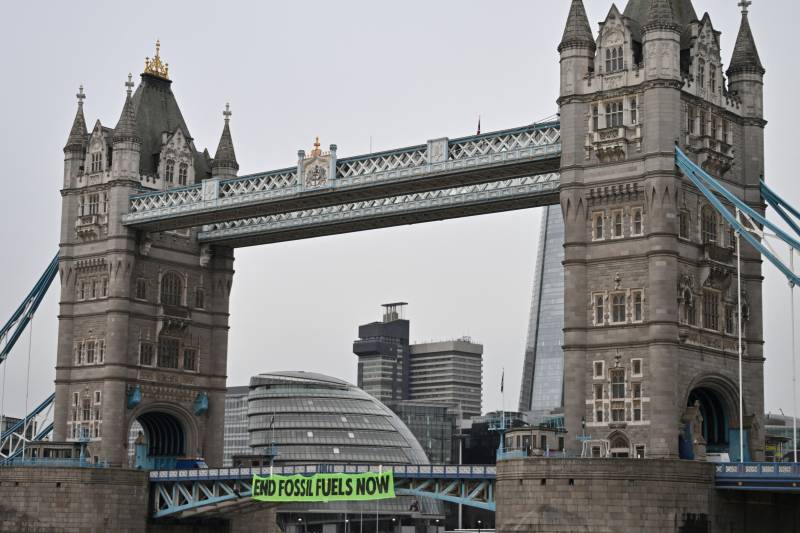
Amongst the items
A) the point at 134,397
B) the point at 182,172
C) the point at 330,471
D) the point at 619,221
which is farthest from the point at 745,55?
the point at 134,397

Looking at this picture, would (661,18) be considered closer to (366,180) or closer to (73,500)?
(366,180)

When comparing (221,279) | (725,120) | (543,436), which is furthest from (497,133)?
(221,279)

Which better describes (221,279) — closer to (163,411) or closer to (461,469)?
(163,411)

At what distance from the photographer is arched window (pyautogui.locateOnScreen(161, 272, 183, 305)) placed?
335 ft

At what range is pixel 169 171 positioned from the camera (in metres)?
103

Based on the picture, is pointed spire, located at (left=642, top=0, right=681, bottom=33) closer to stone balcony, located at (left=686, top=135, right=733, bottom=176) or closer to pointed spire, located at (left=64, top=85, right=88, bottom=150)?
stone balcony, located at (left=686, top=135, right=733, bottom=176)

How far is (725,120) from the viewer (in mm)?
79625

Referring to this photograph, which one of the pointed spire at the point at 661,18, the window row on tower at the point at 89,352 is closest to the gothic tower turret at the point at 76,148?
the window row on tower at the point at 89,352

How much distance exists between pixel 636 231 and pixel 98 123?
44612 mm

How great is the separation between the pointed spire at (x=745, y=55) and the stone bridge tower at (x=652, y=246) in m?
2.01

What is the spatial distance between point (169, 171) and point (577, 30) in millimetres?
36953

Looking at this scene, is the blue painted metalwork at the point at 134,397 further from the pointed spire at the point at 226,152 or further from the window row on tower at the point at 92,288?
the pointed spire at the point at 226,152

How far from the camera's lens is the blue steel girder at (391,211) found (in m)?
86.7

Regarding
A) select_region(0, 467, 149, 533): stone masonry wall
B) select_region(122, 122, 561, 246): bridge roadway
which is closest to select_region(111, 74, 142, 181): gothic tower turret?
select_region(122, 122, 561, 246): bridge roadway
